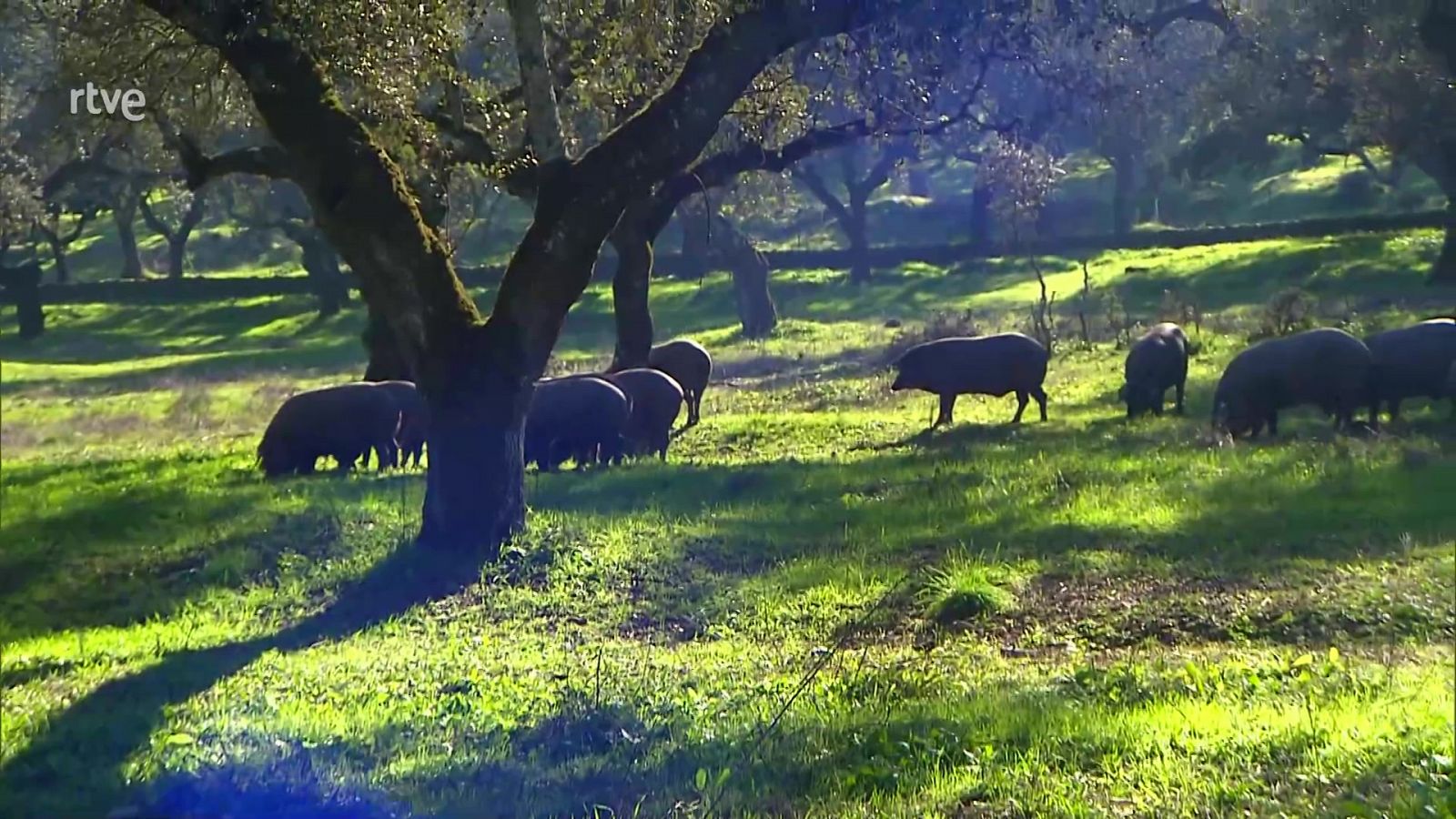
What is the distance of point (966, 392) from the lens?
65.9 feet

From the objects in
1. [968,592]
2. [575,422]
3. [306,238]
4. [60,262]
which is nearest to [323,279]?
[306,238]

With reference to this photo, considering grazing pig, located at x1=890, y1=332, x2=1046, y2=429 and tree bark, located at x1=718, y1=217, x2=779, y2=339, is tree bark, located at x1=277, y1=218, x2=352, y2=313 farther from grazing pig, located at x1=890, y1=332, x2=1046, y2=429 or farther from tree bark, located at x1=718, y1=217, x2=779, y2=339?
grazing pig, located at x1=890, y1=332, x2=1046, y2=429

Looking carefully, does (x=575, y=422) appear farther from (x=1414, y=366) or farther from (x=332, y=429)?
(x=1414, y=366)

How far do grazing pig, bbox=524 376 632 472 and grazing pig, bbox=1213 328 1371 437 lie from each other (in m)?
6.37

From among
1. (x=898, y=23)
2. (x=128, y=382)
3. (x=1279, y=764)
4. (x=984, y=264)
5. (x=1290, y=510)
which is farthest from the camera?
(x=984, y=264)

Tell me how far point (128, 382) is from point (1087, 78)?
57.9ft

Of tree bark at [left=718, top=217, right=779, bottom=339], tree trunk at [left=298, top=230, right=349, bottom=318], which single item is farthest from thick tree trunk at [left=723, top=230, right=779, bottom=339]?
tree trunk at [left=298, top=230, right=349, bottom=318]

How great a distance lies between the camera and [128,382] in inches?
1051

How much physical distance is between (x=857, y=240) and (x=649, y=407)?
23.8 metres

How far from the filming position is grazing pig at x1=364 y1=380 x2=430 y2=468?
62.9ft

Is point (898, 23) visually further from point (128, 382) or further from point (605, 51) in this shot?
point (128, 382)

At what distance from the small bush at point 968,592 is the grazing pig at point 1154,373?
881cm

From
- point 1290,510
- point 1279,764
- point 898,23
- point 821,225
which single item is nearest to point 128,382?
point 898,23

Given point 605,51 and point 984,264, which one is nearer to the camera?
point 605,51
